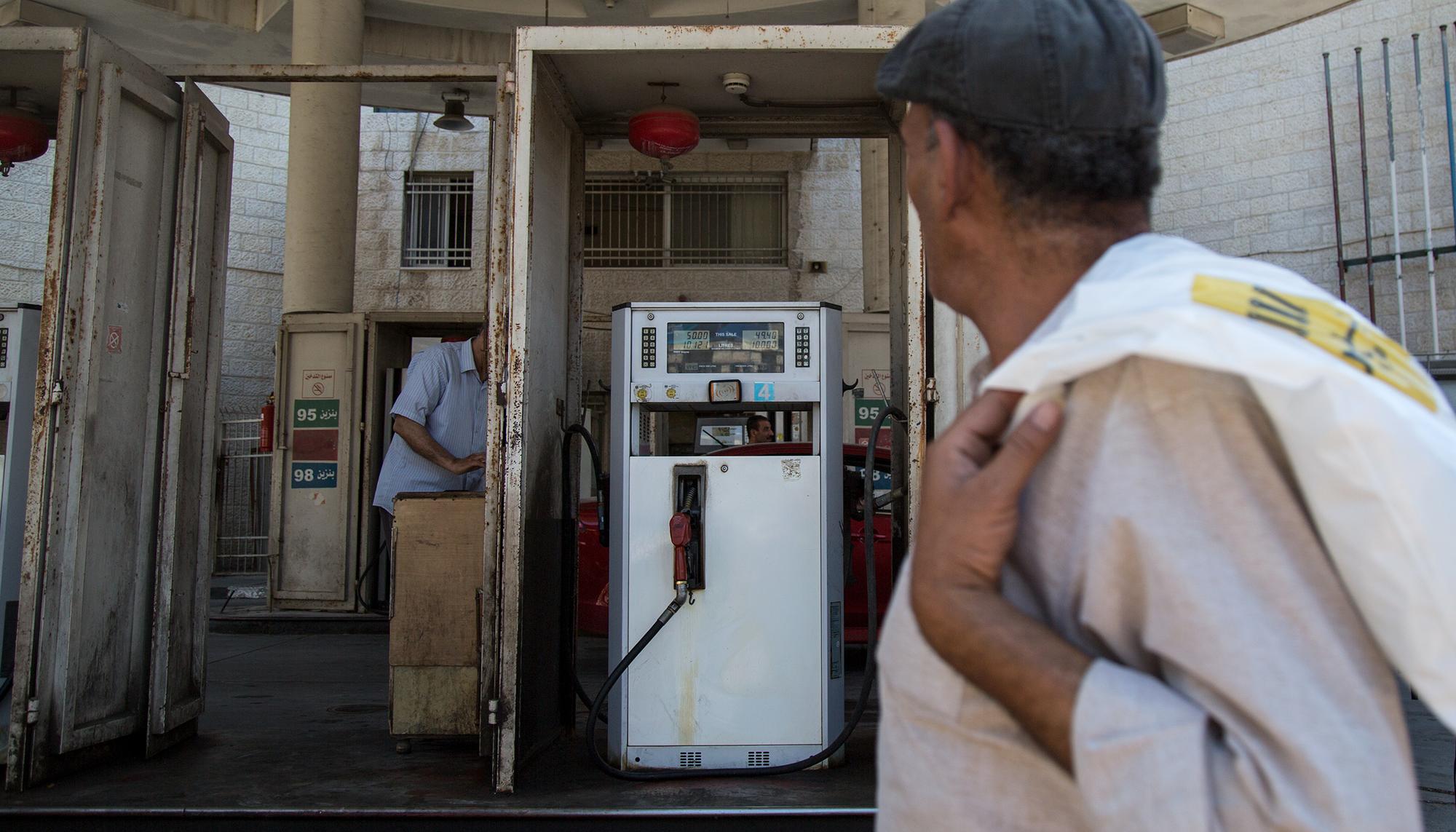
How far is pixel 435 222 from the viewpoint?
16.2 metres

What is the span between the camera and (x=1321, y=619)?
793mm

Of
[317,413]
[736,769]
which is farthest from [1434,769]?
[317,413]

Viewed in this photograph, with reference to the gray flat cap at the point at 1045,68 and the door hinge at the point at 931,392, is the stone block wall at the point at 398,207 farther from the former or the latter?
the gray flat cap at the point at 1045,68

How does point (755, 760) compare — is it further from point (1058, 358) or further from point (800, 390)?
point (1058, 358)

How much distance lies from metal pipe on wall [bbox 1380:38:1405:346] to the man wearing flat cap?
11955 millimetres

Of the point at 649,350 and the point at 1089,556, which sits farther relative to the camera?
the point at 649,350

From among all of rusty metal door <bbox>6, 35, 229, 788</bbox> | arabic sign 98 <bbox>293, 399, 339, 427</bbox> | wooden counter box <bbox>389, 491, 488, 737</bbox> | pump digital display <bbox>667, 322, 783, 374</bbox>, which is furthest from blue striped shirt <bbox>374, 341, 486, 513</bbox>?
arabic sign 98 <bbox>293, 399, 339, 427</bbox>

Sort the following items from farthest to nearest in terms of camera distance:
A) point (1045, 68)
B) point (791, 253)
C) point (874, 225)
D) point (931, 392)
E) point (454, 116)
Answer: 1. point (791, 253)
2. point (874, 225)
3. point (454, 116)
4. point (931, 392)
5. point (1045, 68)

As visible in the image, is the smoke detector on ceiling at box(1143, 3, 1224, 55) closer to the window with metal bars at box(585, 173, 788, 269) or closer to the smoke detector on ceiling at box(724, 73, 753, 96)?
the smoke detector on ceiling at box(724, 73, 753, 96)

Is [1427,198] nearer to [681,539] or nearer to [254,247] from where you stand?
[681,539]

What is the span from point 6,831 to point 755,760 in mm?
2660

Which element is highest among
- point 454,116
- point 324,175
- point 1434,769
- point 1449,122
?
point 454,116

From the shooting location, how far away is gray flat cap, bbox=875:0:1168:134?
37.8 inches

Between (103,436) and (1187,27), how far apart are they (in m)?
6.65
